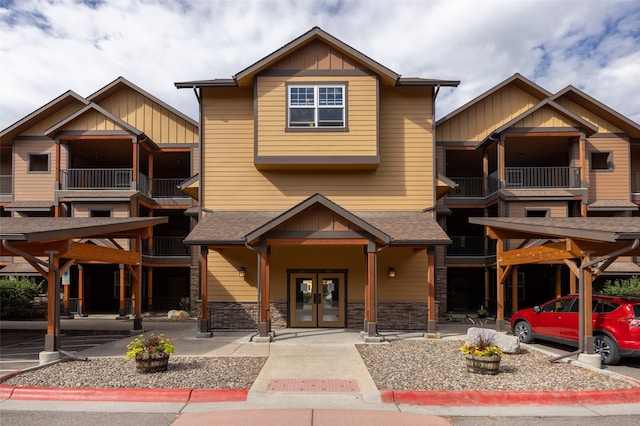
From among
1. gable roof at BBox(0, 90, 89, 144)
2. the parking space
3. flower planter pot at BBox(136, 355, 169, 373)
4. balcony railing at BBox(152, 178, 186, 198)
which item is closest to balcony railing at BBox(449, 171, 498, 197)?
balcony railing at BBox(152, 178, 186, 198)

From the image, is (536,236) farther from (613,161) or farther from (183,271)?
(183,271)

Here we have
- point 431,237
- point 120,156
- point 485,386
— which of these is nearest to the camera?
point 485,386

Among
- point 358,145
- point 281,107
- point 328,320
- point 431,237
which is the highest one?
point 281,107

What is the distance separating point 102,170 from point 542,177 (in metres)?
22.7

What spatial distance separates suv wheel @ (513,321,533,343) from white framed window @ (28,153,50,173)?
76.4 feet

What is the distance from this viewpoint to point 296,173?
54.9 ft

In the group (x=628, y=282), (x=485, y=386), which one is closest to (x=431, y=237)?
(x=485, y=386)

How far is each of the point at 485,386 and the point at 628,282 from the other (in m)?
14.6

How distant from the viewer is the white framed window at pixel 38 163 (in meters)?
22.7

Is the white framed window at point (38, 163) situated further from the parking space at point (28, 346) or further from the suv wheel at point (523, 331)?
the suv wheel at point (523, 331)

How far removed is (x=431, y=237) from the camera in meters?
14.1

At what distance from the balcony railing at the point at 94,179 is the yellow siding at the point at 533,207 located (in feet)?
60.7

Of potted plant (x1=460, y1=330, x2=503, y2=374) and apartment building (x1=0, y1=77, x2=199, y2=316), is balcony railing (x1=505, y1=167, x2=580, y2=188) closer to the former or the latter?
potted plant (x1=460, y1=330, x2=503, y2=374)

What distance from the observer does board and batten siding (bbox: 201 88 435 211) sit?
16625mm
